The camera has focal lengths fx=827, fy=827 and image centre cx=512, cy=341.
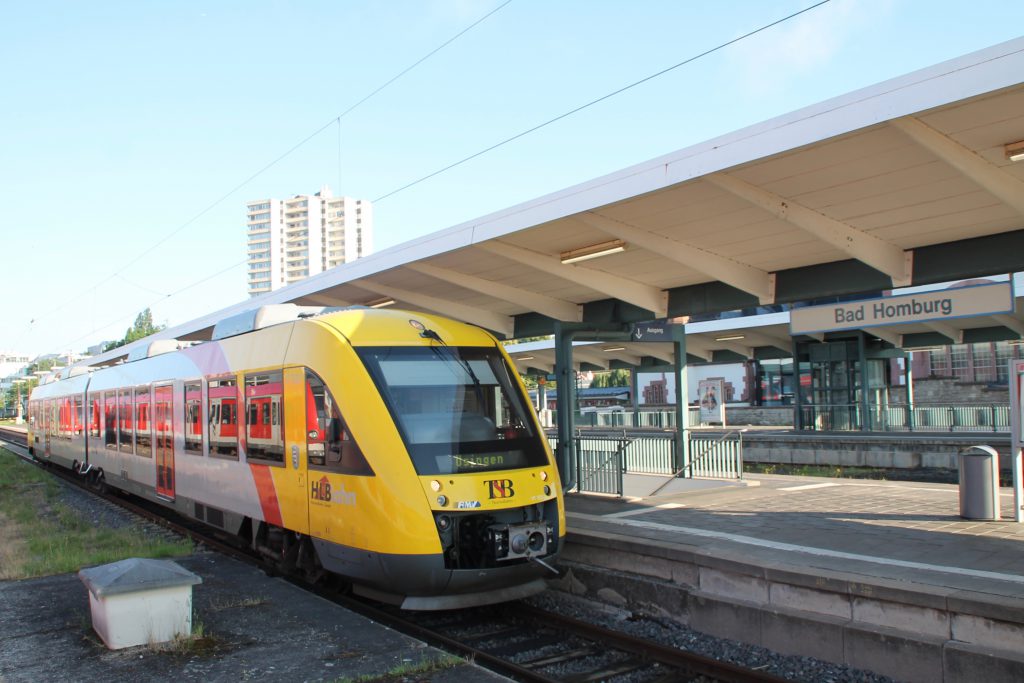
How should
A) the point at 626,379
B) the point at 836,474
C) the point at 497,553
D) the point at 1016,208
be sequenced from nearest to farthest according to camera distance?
the point at 497,553
the point at 1016,208
the point at 836,474
the point at 626,379

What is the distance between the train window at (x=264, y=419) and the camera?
30.6ft

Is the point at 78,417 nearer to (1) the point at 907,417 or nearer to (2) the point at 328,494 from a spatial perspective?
(2) the point at 328,494

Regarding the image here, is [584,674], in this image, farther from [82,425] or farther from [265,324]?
[82,425]

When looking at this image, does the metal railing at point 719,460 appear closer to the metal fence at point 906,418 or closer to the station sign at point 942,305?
the station sign at point 942,305

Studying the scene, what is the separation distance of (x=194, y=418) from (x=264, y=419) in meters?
2.99

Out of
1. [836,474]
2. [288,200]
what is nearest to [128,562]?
[836,474]

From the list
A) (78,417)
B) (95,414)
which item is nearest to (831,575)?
(95,414)

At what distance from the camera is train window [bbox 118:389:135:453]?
16.1 m

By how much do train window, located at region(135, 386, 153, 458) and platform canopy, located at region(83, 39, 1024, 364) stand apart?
3.53m

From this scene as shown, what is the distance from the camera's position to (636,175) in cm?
880

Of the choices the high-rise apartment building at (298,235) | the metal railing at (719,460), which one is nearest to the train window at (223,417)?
the metal railing at (719,460)

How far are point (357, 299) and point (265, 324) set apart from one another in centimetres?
575

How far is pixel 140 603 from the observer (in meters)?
6.62

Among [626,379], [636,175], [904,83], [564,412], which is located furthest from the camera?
[626,379]
